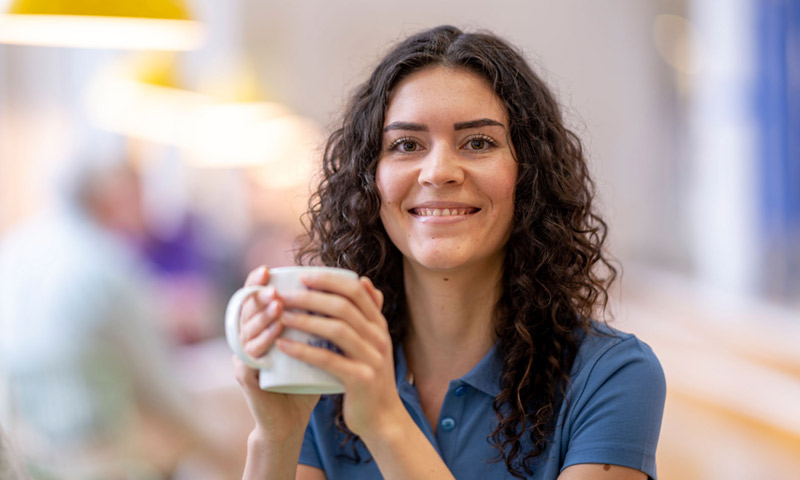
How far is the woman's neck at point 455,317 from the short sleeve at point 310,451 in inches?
7.7

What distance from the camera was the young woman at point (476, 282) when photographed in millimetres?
1182

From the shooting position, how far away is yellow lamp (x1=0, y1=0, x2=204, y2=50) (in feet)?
7.09

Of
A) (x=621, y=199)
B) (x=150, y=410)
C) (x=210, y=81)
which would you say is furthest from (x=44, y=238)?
(x=621, y=199)

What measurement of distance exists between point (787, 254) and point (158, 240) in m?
5.00

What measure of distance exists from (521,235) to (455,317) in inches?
6.7

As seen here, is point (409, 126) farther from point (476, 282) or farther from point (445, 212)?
point (476, 282)

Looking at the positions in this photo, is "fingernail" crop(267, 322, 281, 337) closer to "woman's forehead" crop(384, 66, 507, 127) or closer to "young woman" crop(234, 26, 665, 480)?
"young woman" crop(234, 26, 665, 480)

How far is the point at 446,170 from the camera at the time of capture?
122cm

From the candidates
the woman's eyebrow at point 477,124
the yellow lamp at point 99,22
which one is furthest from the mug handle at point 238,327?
the yellow lamp at point 99,22

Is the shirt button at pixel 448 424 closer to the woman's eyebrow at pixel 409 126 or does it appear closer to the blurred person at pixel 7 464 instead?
the woman's eyebrow at pixel 409 126

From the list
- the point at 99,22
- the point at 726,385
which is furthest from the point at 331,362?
the point at 726,385

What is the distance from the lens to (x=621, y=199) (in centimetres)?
1045

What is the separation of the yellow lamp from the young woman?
1.07 meters

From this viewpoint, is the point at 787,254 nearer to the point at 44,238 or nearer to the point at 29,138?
the point at 44,238
